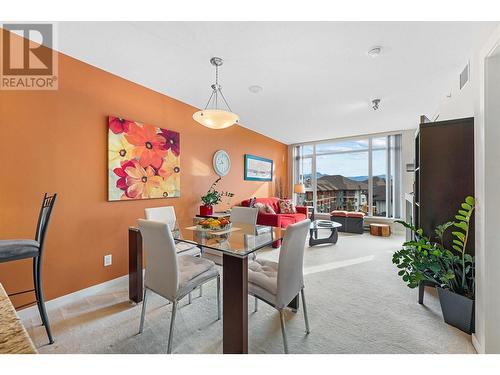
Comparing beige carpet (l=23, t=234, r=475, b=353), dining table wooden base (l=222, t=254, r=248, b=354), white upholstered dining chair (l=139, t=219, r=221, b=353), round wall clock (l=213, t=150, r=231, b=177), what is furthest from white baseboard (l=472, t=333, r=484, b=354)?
round wall clock (l=213, t=150, r=231, b=177)

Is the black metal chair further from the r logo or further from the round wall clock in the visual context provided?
the round wall clock

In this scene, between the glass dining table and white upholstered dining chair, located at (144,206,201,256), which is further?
white upholstered dining chair, located at (144,206,201,256)

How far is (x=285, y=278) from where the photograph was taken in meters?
1.53

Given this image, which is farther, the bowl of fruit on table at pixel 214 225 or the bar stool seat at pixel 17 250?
the bowl of fruit on table at pixel 214 225

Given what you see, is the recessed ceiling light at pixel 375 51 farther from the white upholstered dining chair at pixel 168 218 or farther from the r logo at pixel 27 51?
the r logo at pixel 27 51

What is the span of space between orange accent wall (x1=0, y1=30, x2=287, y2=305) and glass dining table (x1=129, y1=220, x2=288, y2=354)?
0.54 m

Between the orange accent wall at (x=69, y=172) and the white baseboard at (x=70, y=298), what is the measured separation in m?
0.05

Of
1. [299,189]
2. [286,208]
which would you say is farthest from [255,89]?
[299,189]

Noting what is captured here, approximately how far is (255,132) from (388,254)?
3.56m

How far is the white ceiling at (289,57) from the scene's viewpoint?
6.14ft

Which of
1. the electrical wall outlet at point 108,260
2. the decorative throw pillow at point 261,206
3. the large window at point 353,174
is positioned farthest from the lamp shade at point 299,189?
the electrical wall outlet at point 108,260

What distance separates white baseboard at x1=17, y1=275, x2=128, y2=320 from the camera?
1.94m

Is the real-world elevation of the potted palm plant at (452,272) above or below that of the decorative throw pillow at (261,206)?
below
